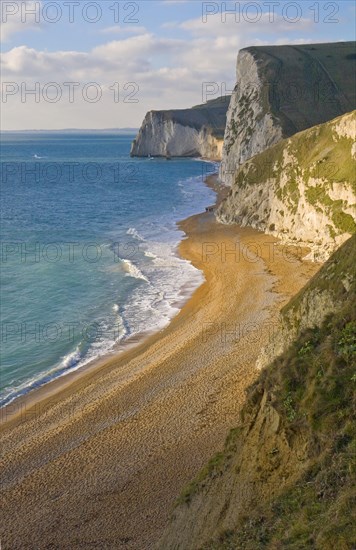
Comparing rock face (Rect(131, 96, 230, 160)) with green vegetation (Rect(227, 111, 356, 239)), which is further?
rock face (Rect(131, 96, 230, 160))

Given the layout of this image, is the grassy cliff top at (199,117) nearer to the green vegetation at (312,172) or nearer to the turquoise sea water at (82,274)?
the turquoise sea water at (82,274)

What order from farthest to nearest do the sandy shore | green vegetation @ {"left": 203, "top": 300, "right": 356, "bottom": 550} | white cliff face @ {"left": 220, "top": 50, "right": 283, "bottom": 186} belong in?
1. white cliff face @ {"left": 220, "top": 50, "right": 283, "bottom": 186}
2. the sandy shore
3. green vegetation @ {"left": 203, "top": 300, "right": 356, "bottom": 550}

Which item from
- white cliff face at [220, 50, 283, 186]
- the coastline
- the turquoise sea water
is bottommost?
the coastline

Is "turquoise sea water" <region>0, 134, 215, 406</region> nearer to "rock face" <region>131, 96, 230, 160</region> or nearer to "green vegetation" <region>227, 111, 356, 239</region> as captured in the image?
"green vegetation" <region>227, 111, 356, 239</region>

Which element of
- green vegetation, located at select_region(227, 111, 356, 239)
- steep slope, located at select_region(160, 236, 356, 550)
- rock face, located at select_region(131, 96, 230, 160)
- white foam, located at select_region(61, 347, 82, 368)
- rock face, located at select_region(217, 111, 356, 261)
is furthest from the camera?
rock face, located at select_region(131, 96, 230, 160)

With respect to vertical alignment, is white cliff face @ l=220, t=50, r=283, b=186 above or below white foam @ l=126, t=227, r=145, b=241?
above

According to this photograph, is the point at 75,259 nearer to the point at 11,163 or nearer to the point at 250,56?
the point at 250,56

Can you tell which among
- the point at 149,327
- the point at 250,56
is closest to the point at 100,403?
Result: the point at 149,327

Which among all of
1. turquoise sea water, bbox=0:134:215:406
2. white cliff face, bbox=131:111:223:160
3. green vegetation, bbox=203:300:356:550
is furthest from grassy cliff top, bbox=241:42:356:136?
green vegetation, bbox=203:300:356:550
